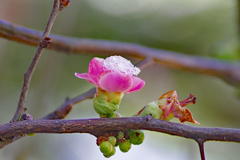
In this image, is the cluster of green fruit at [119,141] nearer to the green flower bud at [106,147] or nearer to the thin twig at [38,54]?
the green flower bud at [106,147]

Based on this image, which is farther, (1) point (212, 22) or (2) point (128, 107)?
(1) point (212, 22)

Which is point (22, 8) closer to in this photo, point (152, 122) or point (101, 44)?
point (101, 44)

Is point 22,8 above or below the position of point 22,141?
above

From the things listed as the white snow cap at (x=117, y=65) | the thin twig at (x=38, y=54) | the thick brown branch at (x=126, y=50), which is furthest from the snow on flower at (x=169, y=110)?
the thick brown branch at (x=126, y=50)

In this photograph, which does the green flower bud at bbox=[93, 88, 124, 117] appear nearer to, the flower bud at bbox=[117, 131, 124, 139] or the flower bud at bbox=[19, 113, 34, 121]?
the flower bud at bbox=[117, 131, 124, 139]

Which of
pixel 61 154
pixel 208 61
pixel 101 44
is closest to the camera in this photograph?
pixel 101 44

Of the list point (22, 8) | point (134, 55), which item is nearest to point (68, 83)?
point (22, 8)
